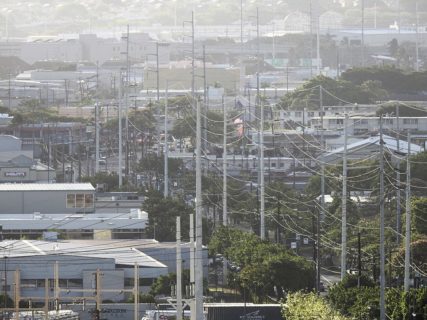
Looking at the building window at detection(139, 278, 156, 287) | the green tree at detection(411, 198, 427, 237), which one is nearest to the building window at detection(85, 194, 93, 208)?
the green tree at detection(411, 198, 427, 237)

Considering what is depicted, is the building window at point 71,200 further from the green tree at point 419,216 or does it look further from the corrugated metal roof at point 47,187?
the green tree at point 419,216

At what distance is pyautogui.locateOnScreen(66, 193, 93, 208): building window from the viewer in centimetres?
3772

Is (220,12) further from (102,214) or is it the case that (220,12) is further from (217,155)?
(102,214)

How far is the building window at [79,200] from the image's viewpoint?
37.7 meters

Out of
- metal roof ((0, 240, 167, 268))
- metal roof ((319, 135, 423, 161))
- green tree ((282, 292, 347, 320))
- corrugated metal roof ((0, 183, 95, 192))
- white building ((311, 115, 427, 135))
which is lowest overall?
white building ((311, 115, 427, 135))

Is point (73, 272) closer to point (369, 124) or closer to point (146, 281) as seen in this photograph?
point (146, 281)

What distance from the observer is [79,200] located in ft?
124

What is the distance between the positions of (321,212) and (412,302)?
14.0m

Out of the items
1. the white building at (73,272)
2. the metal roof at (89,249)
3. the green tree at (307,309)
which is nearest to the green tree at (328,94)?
the metal roof at (89,249)

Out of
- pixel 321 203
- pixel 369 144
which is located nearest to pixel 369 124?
pixel 369 144

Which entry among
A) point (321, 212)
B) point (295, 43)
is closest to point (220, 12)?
point (295, 43)

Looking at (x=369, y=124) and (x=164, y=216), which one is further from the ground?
(x=164, y=216)

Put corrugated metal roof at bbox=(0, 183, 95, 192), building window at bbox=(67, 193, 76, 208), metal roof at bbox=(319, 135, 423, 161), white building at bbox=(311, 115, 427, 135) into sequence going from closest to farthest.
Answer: building window at bbox=(67, 193, 76, 208)
corrugated metal roof at bbox=(0, 183, 95, 192)
metal roof at bbox=(319, 135, 423, 161)
white building at bbox=(311, 115, 427, 135)

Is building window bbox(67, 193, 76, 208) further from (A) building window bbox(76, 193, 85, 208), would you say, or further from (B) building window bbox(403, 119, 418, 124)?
(B) building window bbox(403, 119, 418, 124)
